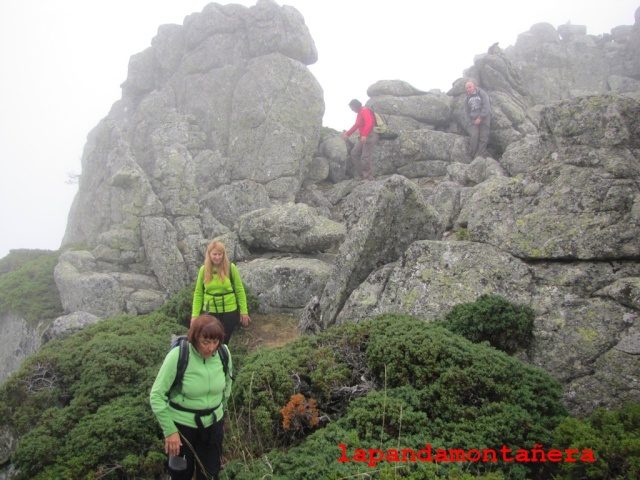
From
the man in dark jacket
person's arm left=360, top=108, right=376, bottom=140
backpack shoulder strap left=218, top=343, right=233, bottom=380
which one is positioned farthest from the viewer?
the man in dark jacket

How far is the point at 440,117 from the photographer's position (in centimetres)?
2870

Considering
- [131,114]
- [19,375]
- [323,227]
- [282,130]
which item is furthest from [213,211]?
[19,375]

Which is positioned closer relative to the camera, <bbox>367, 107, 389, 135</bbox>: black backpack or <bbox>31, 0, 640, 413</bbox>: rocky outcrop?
<bbox>31, 0, 640, 413</bbox>: rocky outcrop

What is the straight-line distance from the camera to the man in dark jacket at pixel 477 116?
24906 mm

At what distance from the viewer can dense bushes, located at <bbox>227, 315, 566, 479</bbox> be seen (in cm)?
639

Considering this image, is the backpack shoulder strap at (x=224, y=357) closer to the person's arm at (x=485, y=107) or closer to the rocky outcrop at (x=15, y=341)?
the rocky outcrop at (x=15, y=341)

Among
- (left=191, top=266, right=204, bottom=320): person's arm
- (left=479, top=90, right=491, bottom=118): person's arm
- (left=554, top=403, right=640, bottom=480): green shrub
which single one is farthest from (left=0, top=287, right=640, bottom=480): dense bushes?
(left=479, top=90, right=491, bottom=118): person's arm

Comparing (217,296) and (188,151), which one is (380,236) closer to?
(217,296)

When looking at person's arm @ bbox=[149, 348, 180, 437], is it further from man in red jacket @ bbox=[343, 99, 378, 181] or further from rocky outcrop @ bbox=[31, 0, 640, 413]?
man in red jacket @ bbox=[343, 99, 378, 181]

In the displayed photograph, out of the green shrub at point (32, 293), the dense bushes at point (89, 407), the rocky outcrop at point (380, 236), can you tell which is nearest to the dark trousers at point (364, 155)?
the rocky outcrop at point (380, 236)

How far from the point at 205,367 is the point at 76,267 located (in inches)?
684

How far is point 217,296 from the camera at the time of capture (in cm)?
1085

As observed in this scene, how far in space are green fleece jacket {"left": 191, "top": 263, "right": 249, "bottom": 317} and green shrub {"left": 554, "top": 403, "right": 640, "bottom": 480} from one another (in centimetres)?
754

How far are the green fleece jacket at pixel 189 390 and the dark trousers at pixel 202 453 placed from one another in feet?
0.61
